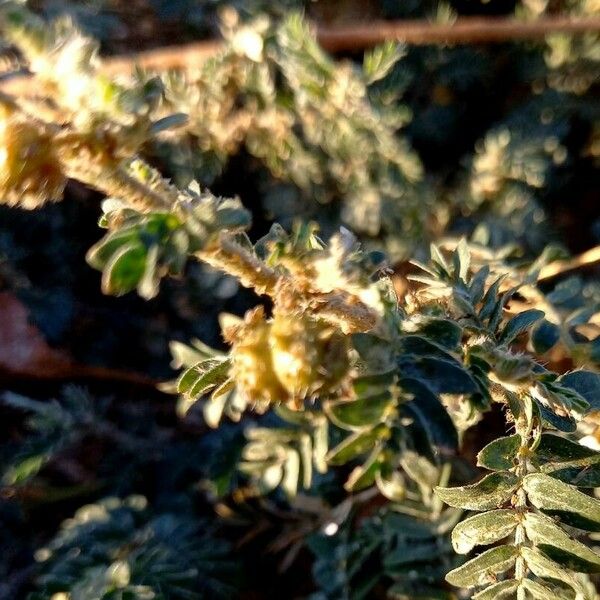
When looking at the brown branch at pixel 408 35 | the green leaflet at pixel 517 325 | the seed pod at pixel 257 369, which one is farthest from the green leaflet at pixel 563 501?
the brown branch at pixel 408 35

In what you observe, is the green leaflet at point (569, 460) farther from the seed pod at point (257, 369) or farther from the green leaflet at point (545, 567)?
the seed pod at point (257, 369)

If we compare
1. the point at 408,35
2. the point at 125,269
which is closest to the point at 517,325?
the point at 125,269

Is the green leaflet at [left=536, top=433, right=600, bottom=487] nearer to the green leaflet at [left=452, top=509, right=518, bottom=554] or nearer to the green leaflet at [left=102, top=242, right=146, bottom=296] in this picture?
the green leaflet at [left=452, top=509, right=518, bottom=554]

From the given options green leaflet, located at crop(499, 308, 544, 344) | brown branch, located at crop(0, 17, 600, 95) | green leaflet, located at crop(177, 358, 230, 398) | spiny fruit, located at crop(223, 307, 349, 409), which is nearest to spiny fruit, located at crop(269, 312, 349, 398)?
spiny fruit, located at crop(223, 307, 349, 409)

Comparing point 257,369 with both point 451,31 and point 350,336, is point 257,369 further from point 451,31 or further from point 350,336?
point 451,31

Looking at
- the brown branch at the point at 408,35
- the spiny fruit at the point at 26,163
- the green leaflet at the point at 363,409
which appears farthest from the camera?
the brown branch at the point at 408,35

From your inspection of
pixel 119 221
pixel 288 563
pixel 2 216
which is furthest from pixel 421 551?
pixel 2 216

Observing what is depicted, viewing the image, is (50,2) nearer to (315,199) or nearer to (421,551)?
(315,199)
